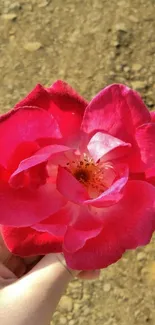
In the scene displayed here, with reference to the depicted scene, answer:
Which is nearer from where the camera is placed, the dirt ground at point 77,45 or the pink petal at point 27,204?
the pink petal at point 27,204

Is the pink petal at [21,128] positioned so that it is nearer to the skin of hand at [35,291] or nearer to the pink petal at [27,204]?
the pink petal at [27,204]

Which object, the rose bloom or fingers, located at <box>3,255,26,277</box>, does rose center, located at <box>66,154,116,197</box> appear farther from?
fingers, located at <box>3,255,26,277</box>

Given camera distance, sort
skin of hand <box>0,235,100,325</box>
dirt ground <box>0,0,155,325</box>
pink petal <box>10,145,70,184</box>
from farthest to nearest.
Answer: dirt ground <box>0,0,155,325</box>, skin of hand <box>0,235,100,325</box>, pink petal <box>10,145,70,184</box>

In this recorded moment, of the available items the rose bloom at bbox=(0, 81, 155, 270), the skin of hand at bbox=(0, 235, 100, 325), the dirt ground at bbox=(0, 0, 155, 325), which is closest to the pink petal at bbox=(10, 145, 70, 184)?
the rose bloom at bbox=(0, 81, 155, 270)

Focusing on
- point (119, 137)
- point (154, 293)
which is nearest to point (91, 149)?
point (119, 137)

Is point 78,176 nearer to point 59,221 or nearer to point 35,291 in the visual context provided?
point 59,221

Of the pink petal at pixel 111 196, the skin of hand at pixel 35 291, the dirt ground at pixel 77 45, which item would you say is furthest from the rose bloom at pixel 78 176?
the dirt ground at pixel 77 45
